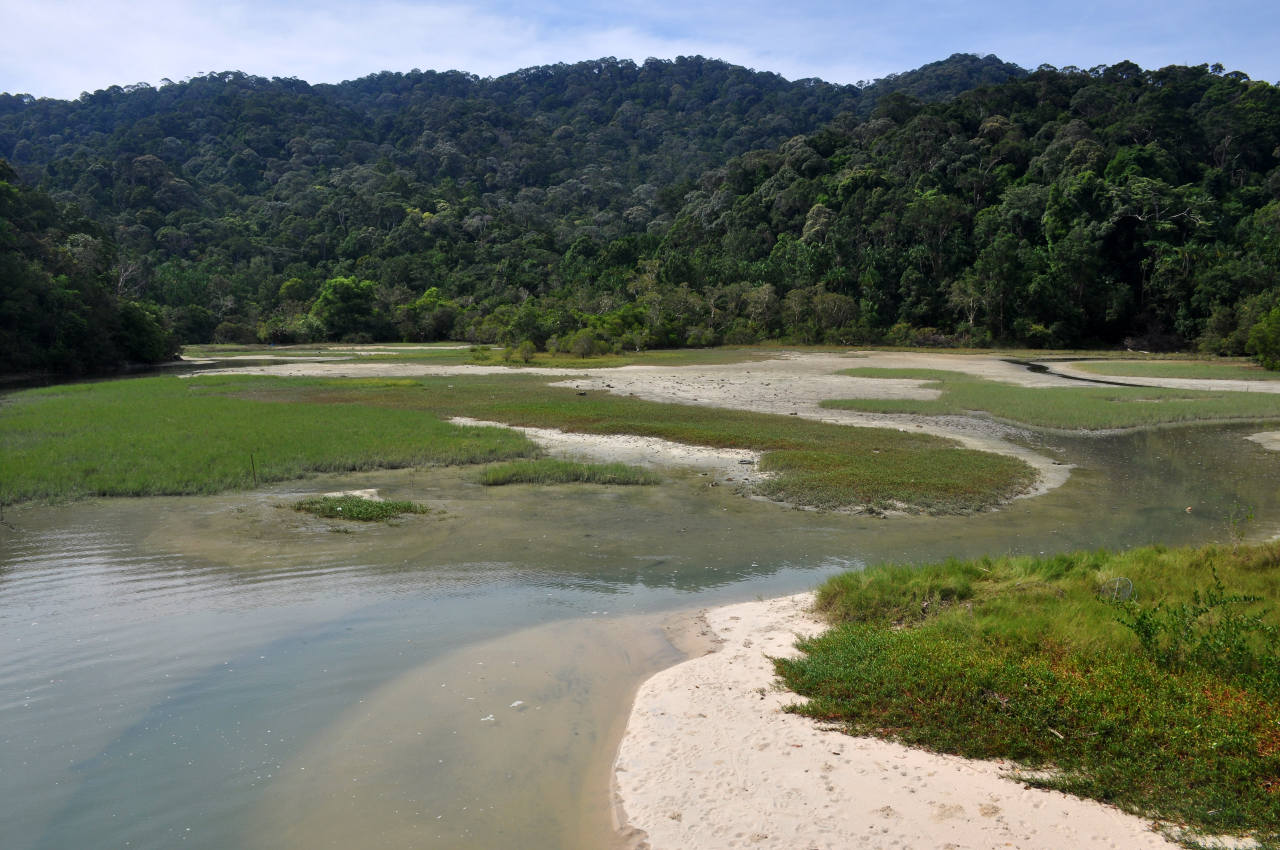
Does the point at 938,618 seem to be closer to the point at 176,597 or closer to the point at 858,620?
the point at 858,620

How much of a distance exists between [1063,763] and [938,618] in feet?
9.16

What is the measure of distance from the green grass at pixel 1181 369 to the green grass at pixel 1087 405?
8.25m

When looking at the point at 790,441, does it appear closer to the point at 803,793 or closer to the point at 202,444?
the point at 202,444

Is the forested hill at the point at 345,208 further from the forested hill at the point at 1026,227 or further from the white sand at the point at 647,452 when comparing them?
the white sand at the point at 647,452

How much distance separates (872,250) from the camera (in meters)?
78.9

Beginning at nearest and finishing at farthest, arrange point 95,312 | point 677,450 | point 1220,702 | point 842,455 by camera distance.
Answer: point 1220,702 < point 842,455 < point 677,450 < point 95,312

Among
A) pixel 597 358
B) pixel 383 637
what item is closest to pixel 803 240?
pixel 597 358

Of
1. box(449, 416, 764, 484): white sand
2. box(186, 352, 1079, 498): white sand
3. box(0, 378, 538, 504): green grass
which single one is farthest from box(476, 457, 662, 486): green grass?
box(186, 352, 1079, 498): white sand

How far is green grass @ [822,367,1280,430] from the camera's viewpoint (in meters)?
26.6

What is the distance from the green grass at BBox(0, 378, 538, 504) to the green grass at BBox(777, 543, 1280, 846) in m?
13.8

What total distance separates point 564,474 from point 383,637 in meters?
9.22

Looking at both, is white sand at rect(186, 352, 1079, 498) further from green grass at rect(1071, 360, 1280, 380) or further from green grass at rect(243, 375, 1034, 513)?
green grass at rect(1071, 360, 1280, 380)

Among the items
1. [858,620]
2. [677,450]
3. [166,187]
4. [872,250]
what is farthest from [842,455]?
[166,187]

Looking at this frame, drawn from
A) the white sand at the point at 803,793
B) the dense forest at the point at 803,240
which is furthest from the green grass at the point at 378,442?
the dense forest at the point at 803,240
